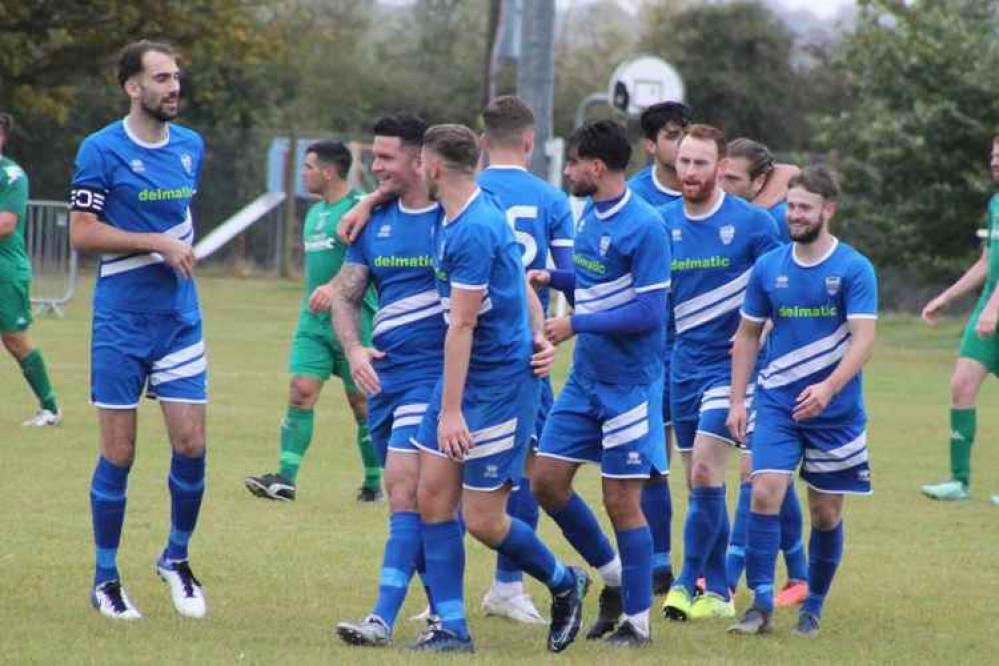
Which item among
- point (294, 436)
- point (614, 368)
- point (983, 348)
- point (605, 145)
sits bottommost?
point (294, 436)

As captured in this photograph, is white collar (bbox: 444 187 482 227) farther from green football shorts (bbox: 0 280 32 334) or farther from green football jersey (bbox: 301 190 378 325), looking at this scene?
green football shorts (bbox: 0 280 32 334)

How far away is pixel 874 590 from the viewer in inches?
392

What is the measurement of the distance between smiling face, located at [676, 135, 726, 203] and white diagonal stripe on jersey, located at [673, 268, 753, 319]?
0.42 m

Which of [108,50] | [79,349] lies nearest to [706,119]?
[108,50]

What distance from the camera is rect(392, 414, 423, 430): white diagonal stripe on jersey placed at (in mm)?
8180

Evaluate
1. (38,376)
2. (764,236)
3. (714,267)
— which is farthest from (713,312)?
(38,376)

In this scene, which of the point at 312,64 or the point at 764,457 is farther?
the point at 312,64

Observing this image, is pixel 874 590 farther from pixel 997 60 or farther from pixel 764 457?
pixel 997 60

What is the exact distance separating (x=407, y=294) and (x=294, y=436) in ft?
14.9

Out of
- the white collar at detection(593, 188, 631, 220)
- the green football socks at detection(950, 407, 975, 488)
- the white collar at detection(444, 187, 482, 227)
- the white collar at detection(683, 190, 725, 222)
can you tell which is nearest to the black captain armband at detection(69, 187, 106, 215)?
the white collar at detection(444, 187, 482, 227)

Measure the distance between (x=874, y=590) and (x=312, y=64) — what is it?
46604 millimetres

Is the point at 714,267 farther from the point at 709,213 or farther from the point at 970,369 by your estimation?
the point at 970,369

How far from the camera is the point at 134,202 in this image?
28.1 feet

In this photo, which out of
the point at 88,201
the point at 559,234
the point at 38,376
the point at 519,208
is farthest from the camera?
the point at 38,376
